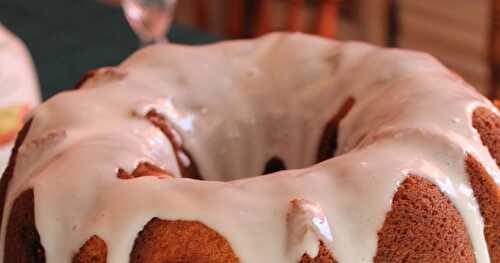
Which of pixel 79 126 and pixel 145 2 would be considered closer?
pixel 79 126

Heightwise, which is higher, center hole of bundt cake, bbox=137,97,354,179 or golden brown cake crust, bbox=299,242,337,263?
golden brown cake crust, bbox=299,242,337,263

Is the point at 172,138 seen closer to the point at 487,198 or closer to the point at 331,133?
the point at 331,133

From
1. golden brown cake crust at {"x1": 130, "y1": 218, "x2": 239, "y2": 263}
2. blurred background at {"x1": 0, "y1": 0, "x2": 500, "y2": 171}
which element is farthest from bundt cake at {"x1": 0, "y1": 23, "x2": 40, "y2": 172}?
golden brown cake crust at {"x1": 130, "y1": 218, "x2": 239, "y2": 263}

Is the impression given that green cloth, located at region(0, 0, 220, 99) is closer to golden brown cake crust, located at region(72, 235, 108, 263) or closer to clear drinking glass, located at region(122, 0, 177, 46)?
clear drinking glass, located at region(122, 0, 177, 46)

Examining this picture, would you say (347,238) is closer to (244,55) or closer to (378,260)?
(378,260)

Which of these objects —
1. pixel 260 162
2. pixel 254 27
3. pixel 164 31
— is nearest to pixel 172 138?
pixel 260 162

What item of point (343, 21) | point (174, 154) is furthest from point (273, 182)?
point (343, 21)
